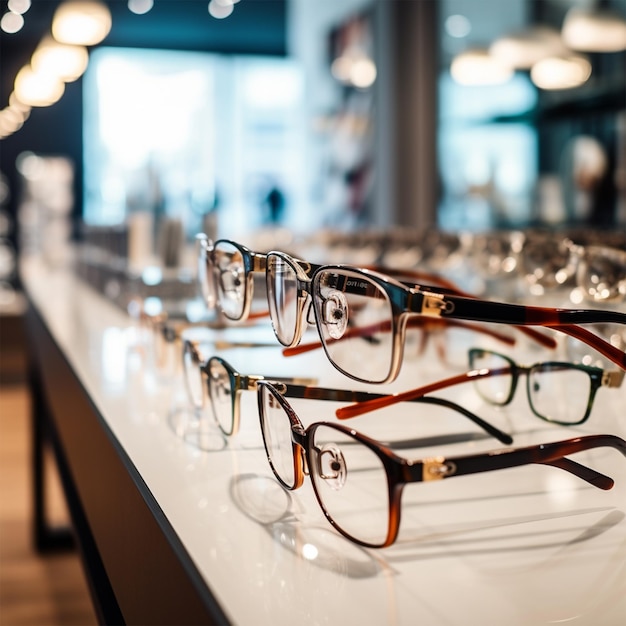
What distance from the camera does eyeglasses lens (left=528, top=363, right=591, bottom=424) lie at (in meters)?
0.60

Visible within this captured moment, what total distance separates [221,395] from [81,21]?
8.37ft

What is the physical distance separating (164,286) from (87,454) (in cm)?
60

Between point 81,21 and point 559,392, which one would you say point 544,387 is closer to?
point 559,392

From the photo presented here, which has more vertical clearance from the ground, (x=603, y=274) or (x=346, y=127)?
(x=346, y=127)

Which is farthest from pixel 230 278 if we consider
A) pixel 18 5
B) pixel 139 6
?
pixel 139 6

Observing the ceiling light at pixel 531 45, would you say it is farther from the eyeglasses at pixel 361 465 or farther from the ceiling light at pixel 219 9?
the ceiling light at pixel 219 9

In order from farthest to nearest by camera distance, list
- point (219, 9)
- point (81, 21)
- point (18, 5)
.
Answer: point (219, 9) < point (18, 5) < point (81, 21)

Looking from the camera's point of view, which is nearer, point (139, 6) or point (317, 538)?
point (317, 538)

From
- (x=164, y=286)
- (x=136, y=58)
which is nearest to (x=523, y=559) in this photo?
(x=164, y=286)

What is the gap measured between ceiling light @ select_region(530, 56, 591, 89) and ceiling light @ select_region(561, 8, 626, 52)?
11 centimetres

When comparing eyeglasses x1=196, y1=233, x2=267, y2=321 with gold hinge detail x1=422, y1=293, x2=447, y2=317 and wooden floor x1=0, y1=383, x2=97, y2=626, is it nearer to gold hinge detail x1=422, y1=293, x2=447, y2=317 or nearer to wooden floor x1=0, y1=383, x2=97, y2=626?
gold hinge detail x1=422, y1=293, x2=447, y2=317

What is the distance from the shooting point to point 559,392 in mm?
660

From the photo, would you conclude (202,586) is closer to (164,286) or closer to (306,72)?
(164,286)

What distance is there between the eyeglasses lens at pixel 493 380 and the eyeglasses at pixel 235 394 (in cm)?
5
